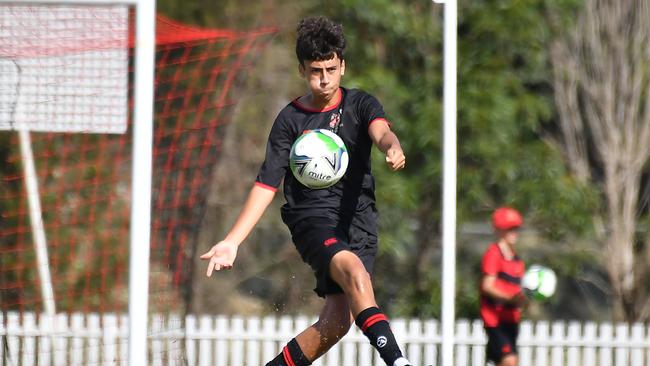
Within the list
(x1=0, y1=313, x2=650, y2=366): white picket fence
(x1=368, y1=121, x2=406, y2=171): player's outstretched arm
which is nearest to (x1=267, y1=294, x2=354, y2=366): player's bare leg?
(x1=368, y1=121, x2=406, y2=171): player's outstretched arm

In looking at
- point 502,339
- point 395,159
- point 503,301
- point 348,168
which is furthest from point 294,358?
point 502,339

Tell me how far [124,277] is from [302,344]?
7243mm

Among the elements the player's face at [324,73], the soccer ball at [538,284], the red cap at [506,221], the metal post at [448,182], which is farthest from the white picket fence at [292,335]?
the player's face at [324,73]

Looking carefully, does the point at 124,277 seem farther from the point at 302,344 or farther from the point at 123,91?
the point at 302,344

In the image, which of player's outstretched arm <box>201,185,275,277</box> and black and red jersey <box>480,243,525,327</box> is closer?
player's outstretched arm <box>201,185,275,277</box>

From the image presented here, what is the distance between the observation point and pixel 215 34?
8961mm

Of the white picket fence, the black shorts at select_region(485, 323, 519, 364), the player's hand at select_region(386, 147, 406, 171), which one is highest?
the player's hand at select_region(386, 147, 406, 171)

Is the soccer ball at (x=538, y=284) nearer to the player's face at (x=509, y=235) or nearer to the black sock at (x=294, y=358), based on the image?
the player's face at (x=509, y=235)

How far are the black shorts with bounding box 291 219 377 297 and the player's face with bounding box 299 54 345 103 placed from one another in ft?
2.04

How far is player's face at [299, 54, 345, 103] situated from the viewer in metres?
5.05

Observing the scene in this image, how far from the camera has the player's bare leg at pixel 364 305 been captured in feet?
15.4

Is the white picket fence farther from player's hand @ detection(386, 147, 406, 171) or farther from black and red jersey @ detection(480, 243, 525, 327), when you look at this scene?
player's hand @ detection(386, 147, 406, 171)

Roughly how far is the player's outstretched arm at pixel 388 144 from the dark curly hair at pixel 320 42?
1.25 ft

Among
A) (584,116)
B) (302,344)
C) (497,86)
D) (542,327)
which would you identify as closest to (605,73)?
(584,116)
